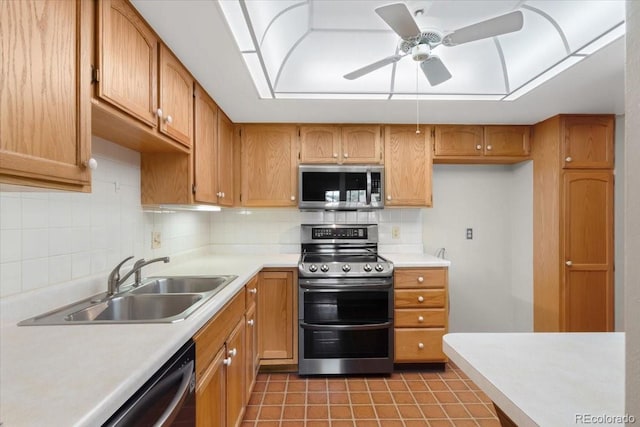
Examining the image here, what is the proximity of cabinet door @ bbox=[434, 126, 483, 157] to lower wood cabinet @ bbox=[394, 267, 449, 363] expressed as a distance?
1.13 metres

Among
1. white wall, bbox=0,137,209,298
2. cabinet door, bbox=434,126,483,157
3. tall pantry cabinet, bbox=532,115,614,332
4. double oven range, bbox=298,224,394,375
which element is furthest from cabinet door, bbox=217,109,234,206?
tall pantry cabinet, bbox=532,115,614,332

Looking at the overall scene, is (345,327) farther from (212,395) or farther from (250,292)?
(212,395)

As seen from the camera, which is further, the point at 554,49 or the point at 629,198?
the point at 554,49

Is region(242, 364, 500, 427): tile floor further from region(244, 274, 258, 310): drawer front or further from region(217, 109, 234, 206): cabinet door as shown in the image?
region(217, 109, 234, 206): cabinet door

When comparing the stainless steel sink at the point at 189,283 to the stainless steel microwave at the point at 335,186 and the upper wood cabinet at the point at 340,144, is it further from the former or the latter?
the upper wood cabinet at the point at 340,144

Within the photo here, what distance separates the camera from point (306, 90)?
7.44 ft

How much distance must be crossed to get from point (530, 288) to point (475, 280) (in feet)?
1.56

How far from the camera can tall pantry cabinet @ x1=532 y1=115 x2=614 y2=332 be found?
8.58 feet

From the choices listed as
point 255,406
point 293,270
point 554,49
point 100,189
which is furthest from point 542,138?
point 100,189

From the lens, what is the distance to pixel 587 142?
2.65m

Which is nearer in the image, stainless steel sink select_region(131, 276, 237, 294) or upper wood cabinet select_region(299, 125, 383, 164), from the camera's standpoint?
stainless steel sink select_region(131, 276, 237, 294)

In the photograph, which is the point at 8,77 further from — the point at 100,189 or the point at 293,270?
the point at 293,270

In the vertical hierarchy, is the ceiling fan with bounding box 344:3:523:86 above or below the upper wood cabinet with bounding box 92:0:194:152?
above

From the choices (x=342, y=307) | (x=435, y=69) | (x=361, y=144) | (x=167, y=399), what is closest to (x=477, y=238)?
(x=361, y=144)
